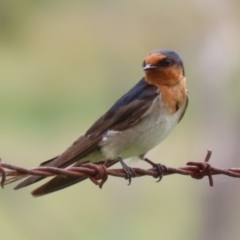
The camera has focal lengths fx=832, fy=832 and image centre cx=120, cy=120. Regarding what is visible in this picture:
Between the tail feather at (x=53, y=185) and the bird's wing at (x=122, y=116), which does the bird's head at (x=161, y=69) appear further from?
the tail feather at (x=53, y=185)

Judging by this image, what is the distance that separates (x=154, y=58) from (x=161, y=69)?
67 mm

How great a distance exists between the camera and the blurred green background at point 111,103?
902 centimetres

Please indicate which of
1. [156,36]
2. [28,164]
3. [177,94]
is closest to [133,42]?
[156,36]

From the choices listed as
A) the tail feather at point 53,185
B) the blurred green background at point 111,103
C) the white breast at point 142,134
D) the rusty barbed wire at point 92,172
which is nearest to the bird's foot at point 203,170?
the rusty barbed wire at point 92,172

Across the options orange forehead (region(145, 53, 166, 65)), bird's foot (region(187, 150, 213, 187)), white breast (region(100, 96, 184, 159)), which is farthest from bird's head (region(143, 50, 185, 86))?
bird's foot (region(187, 150, 213, 187))

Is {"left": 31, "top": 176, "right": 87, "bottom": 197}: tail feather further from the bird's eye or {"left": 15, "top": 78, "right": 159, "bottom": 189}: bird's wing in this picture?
the bird's eye

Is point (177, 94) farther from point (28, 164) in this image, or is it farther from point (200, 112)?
point (200, 112)

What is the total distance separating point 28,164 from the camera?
358 inches

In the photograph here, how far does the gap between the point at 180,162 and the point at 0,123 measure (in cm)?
317

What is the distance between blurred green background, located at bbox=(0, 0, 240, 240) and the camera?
9.02m

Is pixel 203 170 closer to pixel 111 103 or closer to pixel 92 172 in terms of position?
pixel 92 172

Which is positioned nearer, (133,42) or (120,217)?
(120,217)

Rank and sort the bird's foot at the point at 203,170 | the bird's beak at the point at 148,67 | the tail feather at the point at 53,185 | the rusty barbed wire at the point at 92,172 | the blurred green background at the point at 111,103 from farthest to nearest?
the blurred green background at the point at 111,103
the bird's beak at the point at 148,67
the tail feather at the point at 53,185
the bird's foot at the point at 203,170
the rusty barbed wire at the point at 92,172

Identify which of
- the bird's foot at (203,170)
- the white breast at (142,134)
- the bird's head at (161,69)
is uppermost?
the bird's head at (161,69)
